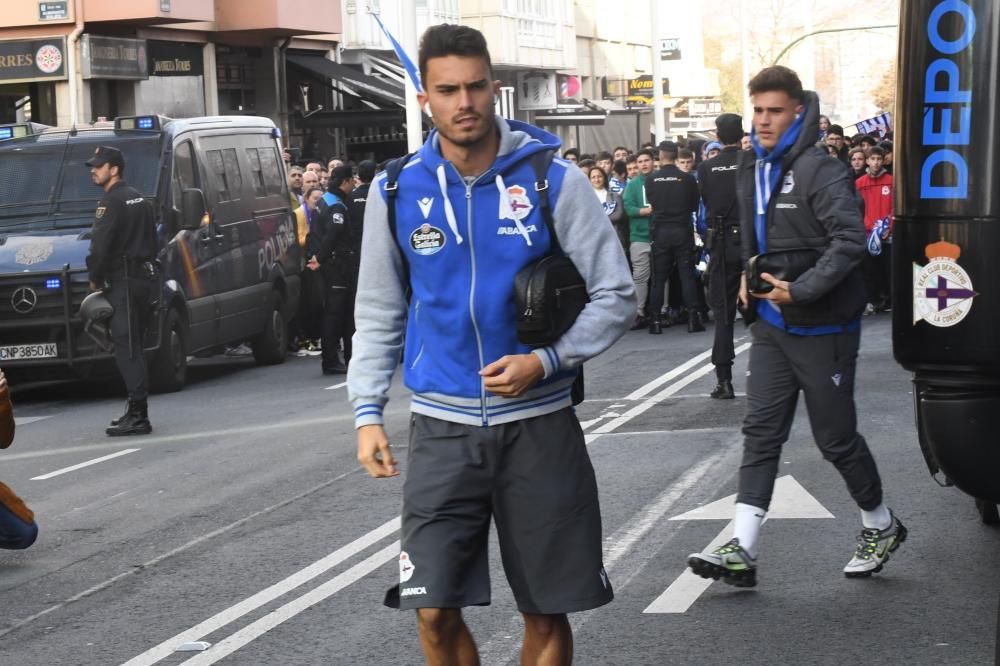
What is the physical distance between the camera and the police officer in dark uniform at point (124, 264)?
1303 cm

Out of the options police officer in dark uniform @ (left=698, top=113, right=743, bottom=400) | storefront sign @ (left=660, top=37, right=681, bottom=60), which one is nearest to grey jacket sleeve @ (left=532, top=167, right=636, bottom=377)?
police officer in dark uniform @ (left=698, top=113, right=743, bottom=400)

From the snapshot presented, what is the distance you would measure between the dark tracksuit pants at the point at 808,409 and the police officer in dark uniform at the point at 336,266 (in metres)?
9.90

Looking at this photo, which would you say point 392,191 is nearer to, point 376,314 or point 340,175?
point 376,314

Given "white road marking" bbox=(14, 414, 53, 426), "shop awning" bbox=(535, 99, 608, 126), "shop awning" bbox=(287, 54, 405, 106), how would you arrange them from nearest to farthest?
"white road marking" bbox=(14, 414, 53, 426) → "shop awning" bbox=(287, 54, 405, 106) → "shop awning" bbox=(535, 99, 608, 126)

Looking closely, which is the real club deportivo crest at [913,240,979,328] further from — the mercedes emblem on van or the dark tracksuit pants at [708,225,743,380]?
the mercedes emblem on van

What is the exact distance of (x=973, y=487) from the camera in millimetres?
5094

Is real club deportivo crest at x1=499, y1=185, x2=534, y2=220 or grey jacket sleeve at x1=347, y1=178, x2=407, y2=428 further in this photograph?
grey jacket sleeve at x1=347, y1=178, x2=407, y2=428

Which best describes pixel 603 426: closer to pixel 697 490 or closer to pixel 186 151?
pixel 697 490

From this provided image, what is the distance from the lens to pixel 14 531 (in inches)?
322

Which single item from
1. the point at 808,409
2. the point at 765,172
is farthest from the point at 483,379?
the point at 765,172

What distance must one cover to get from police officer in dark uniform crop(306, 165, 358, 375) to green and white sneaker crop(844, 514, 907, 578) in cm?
996

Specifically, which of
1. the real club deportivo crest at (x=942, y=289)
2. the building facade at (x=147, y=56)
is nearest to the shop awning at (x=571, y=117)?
the building facade at (x=147, y=56)

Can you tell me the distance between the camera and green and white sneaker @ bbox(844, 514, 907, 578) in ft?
23.2

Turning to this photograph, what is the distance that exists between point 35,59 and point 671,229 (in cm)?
1156
